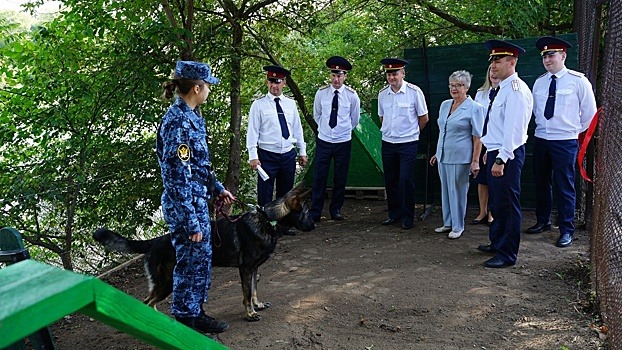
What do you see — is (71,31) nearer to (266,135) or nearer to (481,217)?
(266,135)

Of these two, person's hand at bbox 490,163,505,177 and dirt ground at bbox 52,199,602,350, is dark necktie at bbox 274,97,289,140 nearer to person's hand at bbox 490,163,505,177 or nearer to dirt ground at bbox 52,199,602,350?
dirt ground at bbox 52,199,602,350

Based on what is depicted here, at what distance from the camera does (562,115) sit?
21.5 feet

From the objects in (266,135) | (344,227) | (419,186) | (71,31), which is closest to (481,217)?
(419,186)

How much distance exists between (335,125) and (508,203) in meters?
2.87

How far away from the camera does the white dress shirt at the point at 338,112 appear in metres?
8.09

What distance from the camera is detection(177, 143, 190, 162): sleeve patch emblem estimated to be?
4069 mm

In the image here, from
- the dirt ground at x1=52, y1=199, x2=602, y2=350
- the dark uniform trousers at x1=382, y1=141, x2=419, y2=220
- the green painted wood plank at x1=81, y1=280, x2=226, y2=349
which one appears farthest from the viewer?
the dark uniform trousers at x1=382, y1=141, x2=419, y2=220

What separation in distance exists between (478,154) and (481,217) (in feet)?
4.08

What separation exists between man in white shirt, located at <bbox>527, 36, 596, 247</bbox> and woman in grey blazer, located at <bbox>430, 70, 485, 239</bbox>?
27.0 inches

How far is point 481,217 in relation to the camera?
7.84m

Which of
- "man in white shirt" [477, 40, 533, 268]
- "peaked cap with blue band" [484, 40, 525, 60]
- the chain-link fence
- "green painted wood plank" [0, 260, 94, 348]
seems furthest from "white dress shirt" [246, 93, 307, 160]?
"green painted wood plank" [0, 260, 94, 348]

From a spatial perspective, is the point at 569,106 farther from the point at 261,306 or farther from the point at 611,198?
the point at 261,306

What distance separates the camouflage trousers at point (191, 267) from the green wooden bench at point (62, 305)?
2764 mm

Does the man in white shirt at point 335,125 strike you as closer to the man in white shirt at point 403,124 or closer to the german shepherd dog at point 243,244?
the man in white shirt at point 403,124
